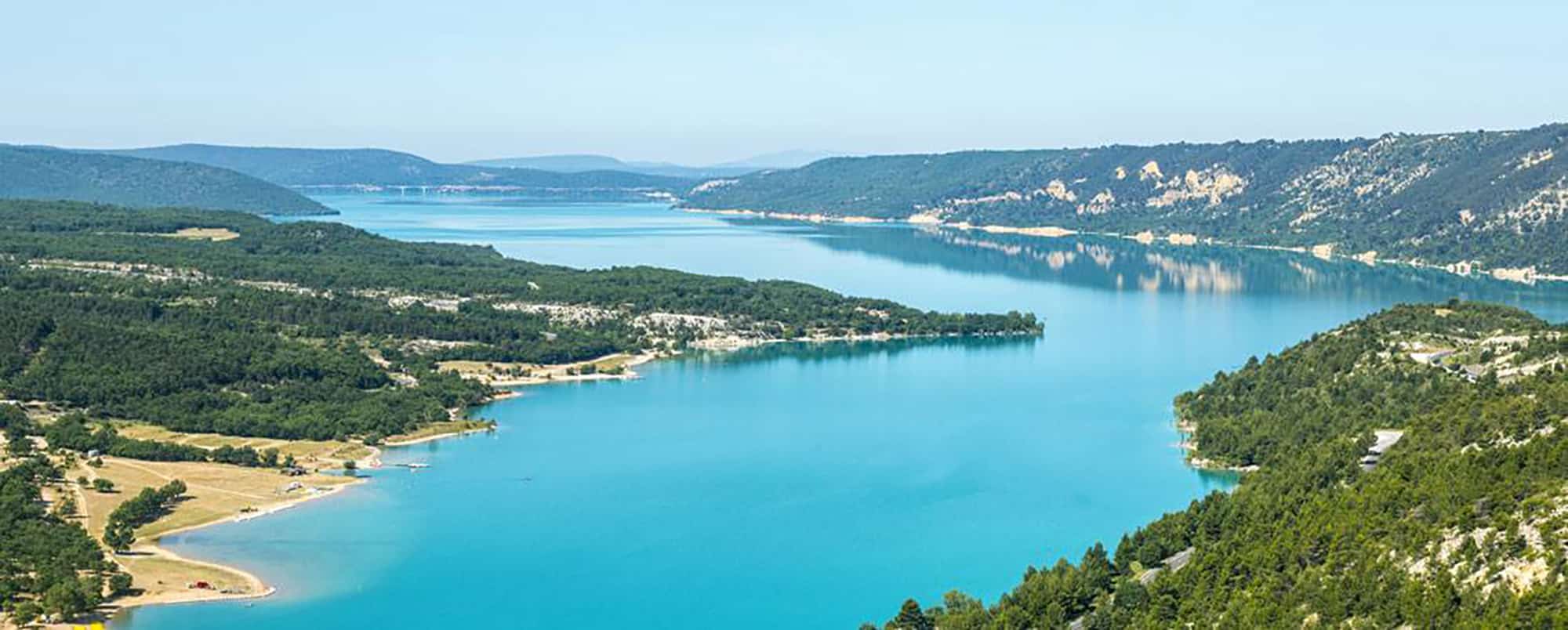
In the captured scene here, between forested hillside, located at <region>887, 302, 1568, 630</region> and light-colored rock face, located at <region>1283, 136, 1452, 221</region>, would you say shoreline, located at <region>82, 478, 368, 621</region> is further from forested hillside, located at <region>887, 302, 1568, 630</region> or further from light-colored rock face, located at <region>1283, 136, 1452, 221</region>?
light-colored rock face, located at <region>1283, 136, 1452, 221</region>

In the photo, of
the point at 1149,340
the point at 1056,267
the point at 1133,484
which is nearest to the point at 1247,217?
the point at 1056,267

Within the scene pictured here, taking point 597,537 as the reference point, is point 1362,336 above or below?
above

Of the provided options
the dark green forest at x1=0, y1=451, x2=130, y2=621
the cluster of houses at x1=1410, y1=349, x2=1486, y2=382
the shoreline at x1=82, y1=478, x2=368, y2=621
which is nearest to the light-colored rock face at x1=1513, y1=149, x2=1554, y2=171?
the cluster of houses at x1=1410, y1=349, x2=1486, y2=382

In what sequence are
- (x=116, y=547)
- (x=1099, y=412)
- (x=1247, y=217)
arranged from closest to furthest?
(x=116, y=547), (x=1099, y=412), (x=1247, y=217)

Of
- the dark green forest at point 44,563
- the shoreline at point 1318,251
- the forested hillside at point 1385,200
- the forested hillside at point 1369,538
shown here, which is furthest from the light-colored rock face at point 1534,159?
the dark green forest at point 44,563

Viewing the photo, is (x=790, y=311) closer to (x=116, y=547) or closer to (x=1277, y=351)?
(x=1277, y=351)
